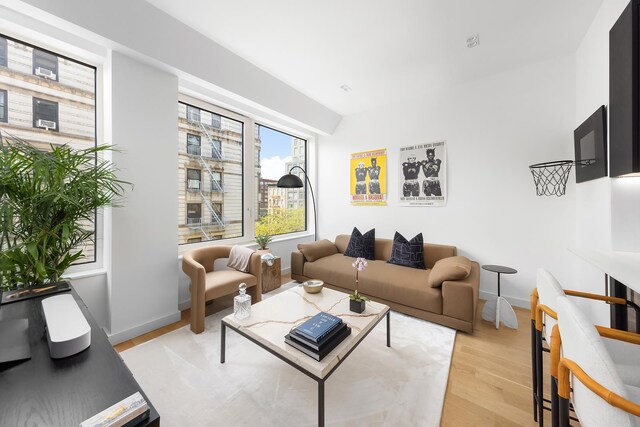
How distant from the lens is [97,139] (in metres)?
2.36

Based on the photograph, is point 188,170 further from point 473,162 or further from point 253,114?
Result: point 473,162

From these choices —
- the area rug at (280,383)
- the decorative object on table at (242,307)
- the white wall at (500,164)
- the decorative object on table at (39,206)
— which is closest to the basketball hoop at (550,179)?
the white wall at (500,164)

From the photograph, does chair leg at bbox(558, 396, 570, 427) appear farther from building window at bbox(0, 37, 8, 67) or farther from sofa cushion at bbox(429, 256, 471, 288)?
Answer: building window at bbox(0, 37, 8, 67)

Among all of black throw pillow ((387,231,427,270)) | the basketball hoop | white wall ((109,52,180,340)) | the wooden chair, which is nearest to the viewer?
the wooden chair

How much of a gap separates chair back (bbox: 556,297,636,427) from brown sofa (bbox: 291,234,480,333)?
4.86ft

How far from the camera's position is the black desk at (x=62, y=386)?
61 cm

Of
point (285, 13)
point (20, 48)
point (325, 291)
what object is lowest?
point (325, 291)

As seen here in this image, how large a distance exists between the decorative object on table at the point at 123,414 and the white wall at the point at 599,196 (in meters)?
2.88

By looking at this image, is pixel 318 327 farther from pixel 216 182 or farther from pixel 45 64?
pixel 45 64

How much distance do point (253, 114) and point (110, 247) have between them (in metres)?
2.47

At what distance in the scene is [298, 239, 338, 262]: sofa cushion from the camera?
362 cm

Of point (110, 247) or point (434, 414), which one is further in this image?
point (110, 247)

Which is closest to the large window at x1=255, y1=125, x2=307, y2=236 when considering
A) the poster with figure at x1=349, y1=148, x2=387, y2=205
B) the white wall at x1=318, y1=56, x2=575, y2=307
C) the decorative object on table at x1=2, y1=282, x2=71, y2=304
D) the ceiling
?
the poster with figure at x1=349, y1=148, x2=387, y2=205

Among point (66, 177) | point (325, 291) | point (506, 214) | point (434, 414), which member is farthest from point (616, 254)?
point (66, 177)
